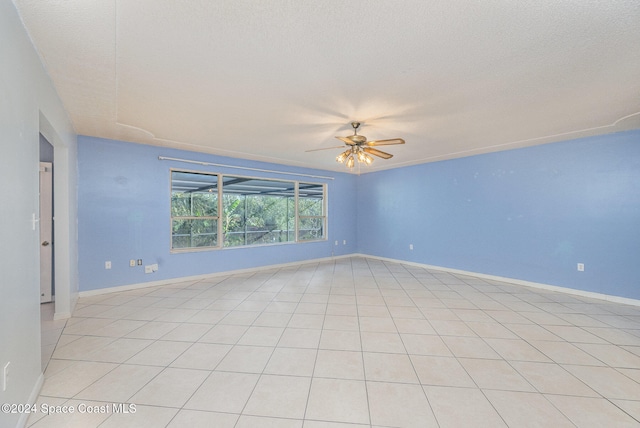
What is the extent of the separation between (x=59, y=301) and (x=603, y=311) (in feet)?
21.7

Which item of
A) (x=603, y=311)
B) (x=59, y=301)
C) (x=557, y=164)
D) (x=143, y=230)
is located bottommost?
(x=603, y=311)

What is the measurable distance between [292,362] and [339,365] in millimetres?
387

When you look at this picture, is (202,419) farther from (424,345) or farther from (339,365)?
(424,345)

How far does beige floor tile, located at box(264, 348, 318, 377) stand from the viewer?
6.56 ft

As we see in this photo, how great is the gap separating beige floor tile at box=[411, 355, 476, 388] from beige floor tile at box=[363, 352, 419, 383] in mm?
63

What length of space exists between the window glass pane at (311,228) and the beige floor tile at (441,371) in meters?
4.49

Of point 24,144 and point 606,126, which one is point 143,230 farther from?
point 606,126

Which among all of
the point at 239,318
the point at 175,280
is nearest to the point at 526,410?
the point at 239,318

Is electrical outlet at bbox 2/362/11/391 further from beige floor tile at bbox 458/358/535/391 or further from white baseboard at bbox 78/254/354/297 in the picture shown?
white baseboard at bbox 78/254/354/297

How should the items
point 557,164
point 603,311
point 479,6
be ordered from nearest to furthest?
point 479,6
point 603,311
point 557,164

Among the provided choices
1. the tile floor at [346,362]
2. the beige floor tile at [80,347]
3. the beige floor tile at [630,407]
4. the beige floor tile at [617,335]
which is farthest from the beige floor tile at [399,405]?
the beige floor tile at [80,347]

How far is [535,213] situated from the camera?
14.1 ft

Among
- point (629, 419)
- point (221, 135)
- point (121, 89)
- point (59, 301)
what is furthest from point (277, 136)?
point (629, 419)

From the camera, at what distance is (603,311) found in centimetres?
324
